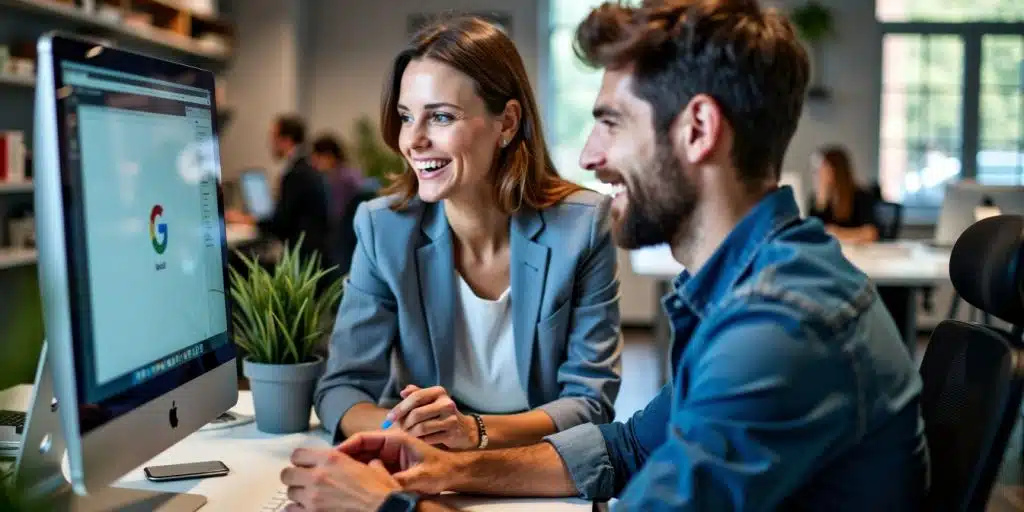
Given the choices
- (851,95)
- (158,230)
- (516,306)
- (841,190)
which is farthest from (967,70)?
(158,230)

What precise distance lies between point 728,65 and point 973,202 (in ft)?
14.0

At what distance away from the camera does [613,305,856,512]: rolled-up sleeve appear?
934 mm

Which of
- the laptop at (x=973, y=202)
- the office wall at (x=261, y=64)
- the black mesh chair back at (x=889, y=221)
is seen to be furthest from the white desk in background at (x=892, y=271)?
the office wall at (x=261, y=64)

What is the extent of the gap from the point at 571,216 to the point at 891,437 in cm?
86

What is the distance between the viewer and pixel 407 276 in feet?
5.74

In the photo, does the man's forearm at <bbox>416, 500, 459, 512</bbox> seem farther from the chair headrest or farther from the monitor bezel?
the chair headrest

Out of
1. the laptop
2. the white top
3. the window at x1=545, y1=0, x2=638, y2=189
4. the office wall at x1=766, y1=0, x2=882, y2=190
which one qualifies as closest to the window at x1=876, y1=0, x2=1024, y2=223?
the office wall at x1=766, y1=0, x2=882, y2=190

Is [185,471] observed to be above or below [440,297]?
below

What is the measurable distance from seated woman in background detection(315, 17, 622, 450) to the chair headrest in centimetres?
66

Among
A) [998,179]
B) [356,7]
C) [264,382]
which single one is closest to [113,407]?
[264,382]

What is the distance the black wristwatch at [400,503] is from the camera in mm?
1147

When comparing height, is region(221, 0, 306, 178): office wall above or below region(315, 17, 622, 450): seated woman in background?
above

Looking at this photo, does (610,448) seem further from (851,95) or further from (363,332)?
(851,95)

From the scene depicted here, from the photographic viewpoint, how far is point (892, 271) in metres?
4.32
